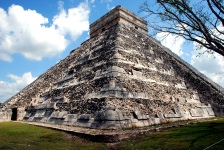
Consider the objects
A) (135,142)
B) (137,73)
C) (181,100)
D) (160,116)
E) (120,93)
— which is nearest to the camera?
(135,142)

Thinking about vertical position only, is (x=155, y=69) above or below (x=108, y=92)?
above

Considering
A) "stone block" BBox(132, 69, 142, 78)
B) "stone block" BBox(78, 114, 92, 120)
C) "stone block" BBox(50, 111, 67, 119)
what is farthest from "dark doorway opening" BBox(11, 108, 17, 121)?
"stone block" BBox(132, 69, 142, 78)

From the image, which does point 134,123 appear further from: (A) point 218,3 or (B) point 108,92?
(A) point 218,3

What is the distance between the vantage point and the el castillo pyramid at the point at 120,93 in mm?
8648

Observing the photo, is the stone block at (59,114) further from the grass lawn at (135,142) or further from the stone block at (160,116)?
the stone block at (160,116)

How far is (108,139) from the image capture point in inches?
259

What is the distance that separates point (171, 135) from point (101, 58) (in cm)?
609

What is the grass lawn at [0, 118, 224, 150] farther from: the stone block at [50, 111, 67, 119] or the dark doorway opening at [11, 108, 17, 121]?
the dark doorway opening at [11, 108, 17, 121]

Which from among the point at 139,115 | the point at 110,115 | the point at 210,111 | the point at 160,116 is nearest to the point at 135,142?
the point at 110,115

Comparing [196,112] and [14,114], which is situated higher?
[14,114]

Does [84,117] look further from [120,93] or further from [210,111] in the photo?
[210,111]

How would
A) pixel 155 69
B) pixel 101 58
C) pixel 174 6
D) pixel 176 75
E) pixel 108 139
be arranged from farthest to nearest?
pixel 176 75, pixel 155 69, pixel 101 58, pixel 174 6, pixel 108 139

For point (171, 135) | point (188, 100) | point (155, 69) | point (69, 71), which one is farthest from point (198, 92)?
point (69, 71)

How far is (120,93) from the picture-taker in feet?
29.1
